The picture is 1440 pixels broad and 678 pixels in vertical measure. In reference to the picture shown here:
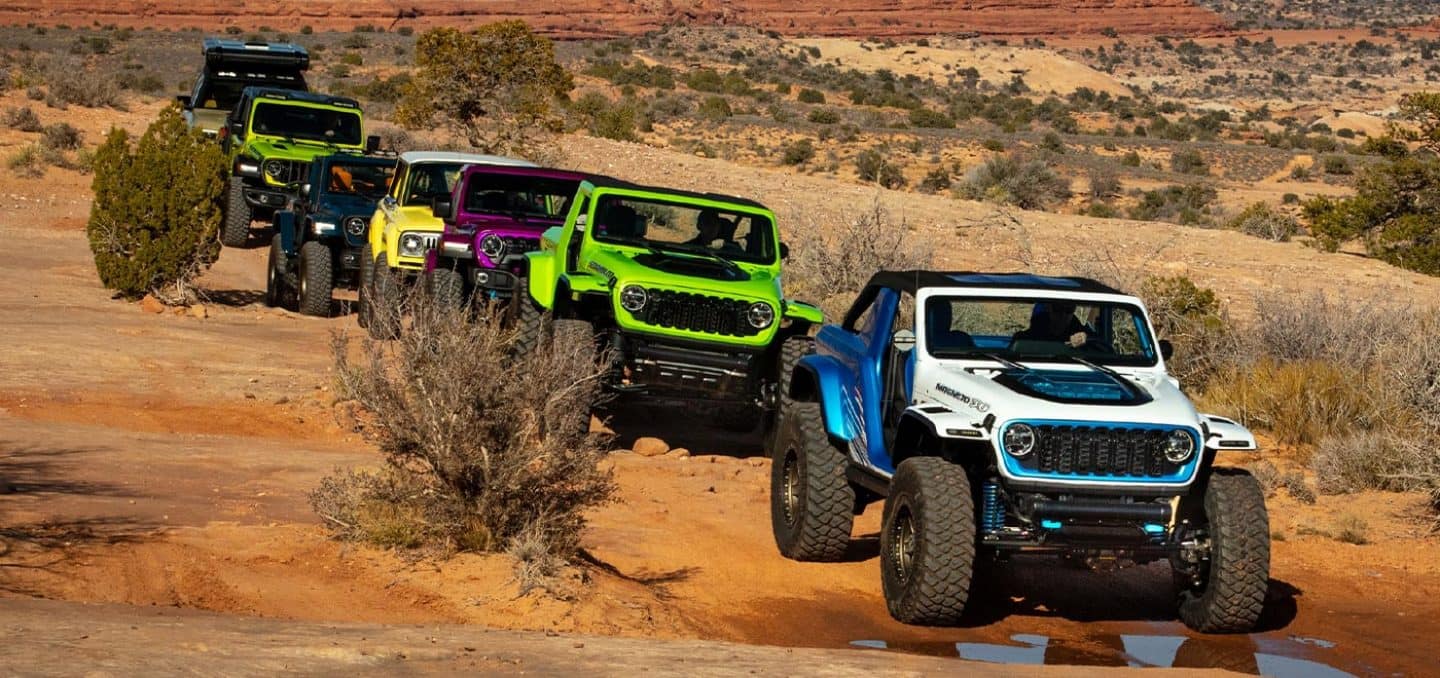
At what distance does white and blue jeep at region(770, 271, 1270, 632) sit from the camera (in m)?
8.73

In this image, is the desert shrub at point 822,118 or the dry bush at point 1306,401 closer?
the dry bush at point 1306,401

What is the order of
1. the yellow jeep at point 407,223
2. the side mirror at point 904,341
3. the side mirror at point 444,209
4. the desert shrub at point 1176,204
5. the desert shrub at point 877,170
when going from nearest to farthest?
the side mirror at point 904,341 → the side mirror at point 444,209 → the yellow jeep at point 407,223 → the desert shrub at point 1176,204 → the desert shrub at point 877,170

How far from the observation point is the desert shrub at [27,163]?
31.2 meters

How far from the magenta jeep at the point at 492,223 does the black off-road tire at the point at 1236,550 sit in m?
7.60

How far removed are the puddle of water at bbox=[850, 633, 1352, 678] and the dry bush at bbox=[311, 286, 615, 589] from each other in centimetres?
195

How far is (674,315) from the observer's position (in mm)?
12773

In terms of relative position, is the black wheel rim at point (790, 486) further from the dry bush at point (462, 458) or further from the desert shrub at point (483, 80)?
the desert shrub at point (483, 80)

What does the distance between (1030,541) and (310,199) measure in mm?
12773

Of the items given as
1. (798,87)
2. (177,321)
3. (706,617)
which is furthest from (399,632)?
(798,87)

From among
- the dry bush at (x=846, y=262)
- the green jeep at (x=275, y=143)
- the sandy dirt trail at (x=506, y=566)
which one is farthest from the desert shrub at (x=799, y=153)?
the sandy dirt trail at (x=506, y=566)

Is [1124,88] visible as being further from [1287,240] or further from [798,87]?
[1287,240]

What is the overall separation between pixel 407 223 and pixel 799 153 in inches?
1154

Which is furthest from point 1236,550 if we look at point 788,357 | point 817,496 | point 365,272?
point 365,272

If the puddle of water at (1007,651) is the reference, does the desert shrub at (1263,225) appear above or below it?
below
